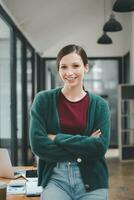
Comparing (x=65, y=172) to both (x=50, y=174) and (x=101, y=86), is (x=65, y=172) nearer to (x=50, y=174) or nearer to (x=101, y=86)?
(x=50, y=174)

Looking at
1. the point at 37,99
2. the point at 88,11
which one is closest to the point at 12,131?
the point at 88,11

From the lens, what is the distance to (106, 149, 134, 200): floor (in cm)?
608

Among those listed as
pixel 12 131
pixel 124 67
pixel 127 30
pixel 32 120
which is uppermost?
pixel 127 30

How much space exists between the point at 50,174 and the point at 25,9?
14.2 ft

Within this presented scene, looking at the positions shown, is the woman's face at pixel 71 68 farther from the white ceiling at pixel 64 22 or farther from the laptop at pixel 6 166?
the white ceiling at pixel 64 22

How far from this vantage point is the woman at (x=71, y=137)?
197cm

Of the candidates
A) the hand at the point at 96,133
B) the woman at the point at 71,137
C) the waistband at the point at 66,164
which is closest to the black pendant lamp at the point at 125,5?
the woman at the point at 71,137

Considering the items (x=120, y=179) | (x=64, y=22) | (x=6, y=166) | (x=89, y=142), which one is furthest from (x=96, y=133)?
(x=64, y=22)

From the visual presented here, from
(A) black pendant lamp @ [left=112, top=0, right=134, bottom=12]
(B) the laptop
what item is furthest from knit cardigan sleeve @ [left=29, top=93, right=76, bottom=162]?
(A) black pendant lamp @ [left=112, top=0, right=134, bottom=12]

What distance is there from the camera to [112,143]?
12.5 meters

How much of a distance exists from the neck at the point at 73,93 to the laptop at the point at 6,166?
1.02 meters

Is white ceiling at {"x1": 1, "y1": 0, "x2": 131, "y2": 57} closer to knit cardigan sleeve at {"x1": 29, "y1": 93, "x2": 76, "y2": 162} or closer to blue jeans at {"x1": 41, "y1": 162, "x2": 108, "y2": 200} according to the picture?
knit cardigan sleeve at {"x1": 29, "y1": 93, "x2": 76, "y2": 162}

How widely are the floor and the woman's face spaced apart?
4098mm

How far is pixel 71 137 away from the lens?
1.99 metres
